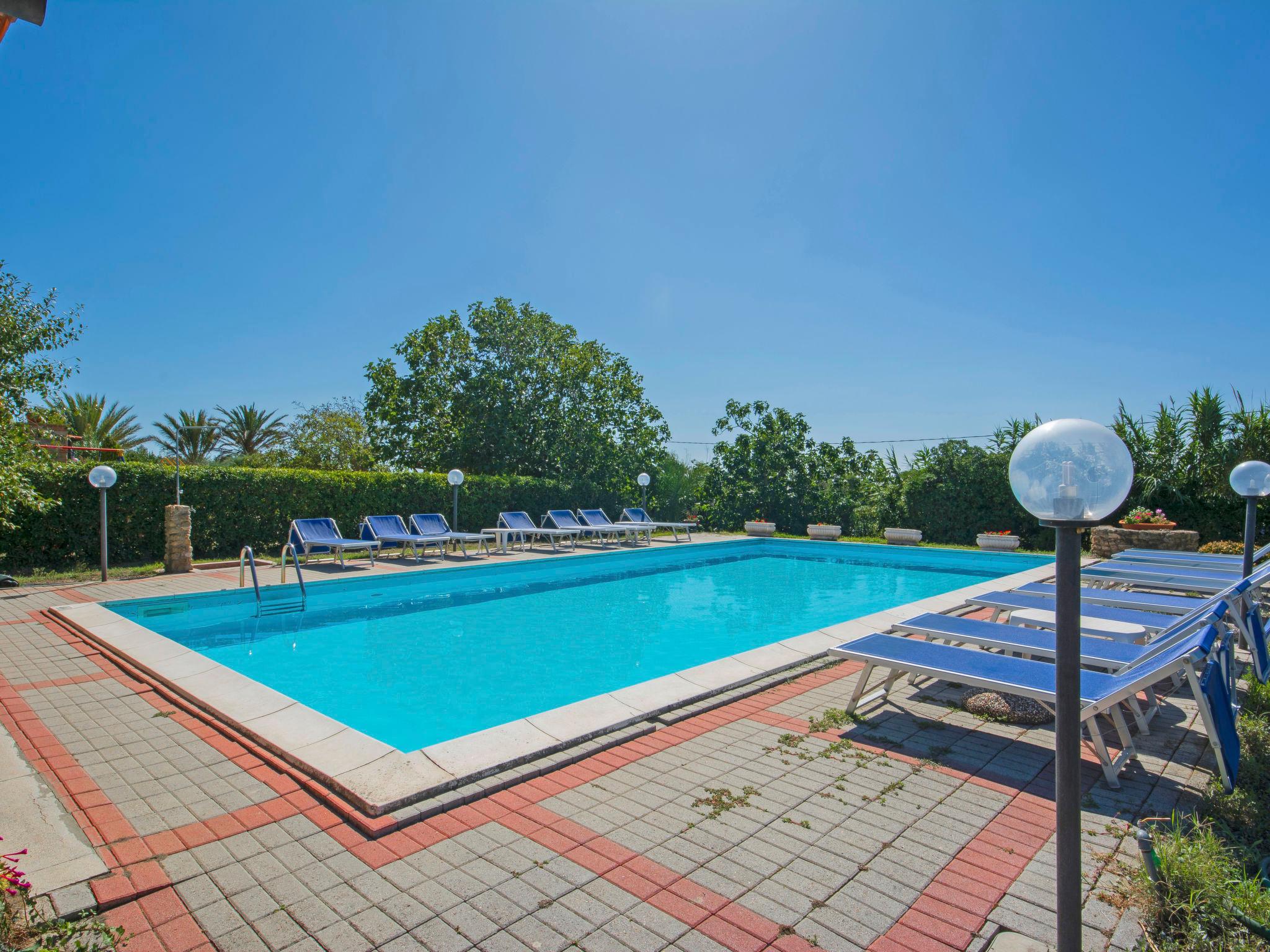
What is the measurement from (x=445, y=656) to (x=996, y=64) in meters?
12.1

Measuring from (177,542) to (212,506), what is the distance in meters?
1.87

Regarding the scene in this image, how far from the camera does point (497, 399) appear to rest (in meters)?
19.0

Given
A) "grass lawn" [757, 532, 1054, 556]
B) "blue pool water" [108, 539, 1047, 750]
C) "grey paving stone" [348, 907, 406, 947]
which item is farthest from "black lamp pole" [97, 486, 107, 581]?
"grass lawn" [757, 532, 1054, 556]

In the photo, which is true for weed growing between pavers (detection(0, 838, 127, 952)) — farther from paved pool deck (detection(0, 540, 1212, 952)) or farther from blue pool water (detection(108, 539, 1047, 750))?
blue pool water (detection(108, 539, 1047, 750))

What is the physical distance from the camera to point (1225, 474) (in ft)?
44.8

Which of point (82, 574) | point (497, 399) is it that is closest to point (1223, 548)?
point (497, 399)

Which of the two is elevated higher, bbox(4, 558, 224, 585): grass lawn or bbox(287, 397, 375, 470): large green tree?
bbox(287, 397, 375, 470): large green tree

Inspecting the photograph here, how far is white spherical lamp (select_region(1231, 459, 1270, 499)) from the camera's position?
5.31 m

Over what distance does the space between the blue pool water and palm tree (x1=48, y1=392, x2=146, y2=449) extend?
64.8 ft

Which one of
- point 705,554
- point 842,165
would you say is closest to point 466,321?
point 705,554

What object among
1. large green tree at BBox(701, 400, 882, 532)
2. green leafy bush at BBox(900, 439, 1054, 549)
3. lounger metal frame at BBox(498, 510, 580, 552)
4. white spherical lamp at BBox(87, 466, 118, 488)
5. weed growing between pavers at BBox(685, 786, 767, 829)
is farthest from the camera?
large green tree at BBox(701, 400, 882, 532)

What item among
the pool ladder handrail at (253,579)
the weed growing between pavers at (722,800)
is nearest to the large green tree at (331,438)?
the pool ladder handrail at (253,579)

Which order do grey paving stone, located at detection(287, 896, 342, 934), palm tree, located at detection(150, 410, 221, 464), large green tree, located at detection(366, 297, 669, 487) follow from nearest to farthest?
grey paving stone, located at detection(287, 896, 342, 934), large green tree, located at detection(366, 297, 669, 487), palm tree, located at detection(150, 410, 221, 464)

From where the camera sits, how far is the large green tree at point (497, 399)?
19.1 m
